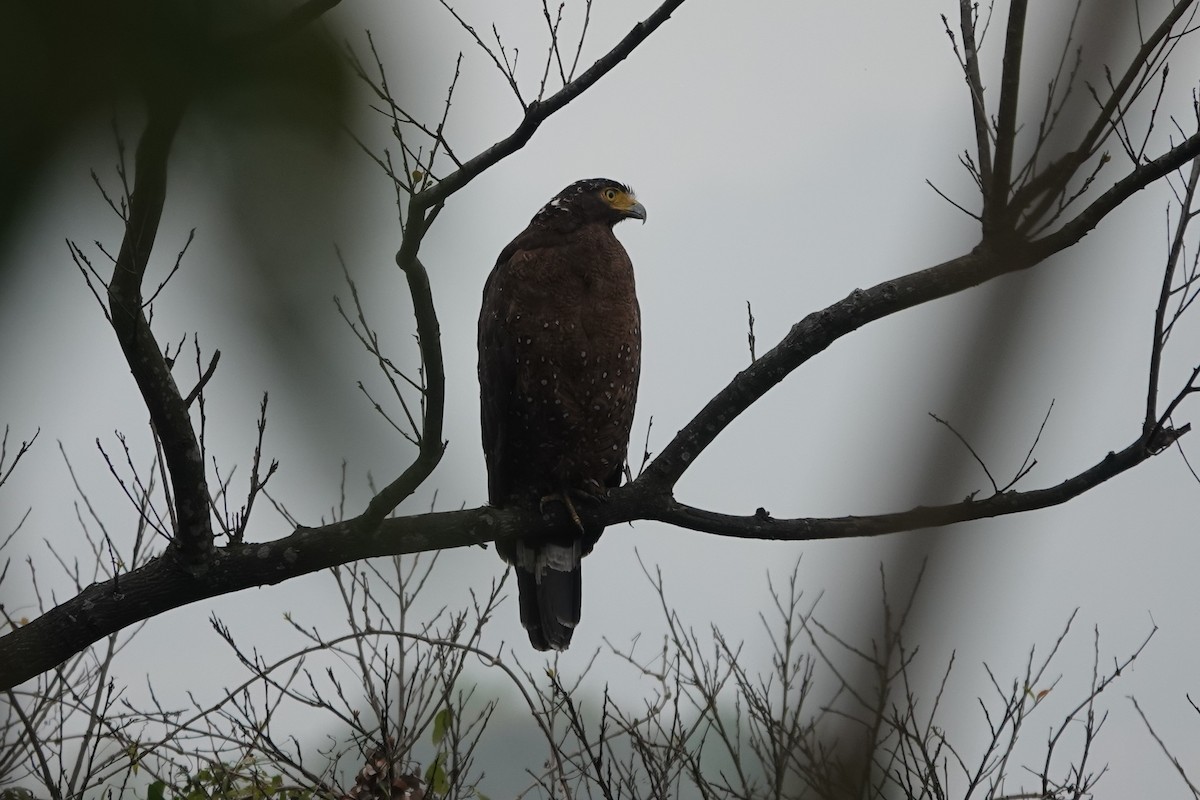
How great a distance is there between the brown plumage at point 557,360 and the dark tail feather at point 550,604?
335 millimetres

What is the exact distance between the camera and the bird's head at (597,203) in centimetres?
572

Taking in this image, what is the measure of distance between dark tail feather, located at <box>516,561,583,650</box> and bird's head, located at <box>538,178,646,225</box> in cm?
178

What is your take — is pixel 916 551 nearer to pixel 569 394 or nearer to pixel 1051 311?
pixel 1051 311

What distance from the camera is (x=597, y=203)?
5.76 metres

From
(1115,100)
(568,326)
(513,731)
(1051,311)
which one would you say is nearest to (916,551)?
(1051,311)

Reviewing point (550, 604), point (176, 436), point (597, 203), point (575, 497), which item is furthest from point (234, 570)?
point (597, 203)

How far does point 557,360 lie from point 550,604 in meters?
1.32

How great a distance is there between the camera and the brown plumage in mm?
5477

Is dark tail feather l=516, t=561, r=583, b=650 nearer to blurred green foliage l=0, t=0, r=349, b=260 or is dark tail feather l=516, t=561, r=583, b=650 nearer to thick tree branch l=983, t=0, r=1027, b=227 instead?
thick tree branch l=983, t=0, r=1027, b=227

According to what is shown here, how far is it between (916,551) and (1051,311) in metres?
0.16

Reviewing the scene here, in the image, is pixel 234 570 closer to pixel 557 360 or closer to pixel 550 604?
pixel 557 360

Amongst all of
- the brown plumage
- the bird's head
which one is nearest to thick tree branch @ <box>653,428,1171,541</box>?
the brown plumage

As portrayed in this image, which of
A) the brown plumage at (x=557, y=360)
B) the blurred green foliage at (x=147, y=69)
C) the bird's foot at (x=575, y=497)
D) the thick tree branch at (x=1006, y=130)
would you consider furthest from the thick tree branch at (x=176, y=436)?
the bird's foot at (x=575, y=497)

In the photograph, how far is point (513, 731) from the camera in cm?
743
